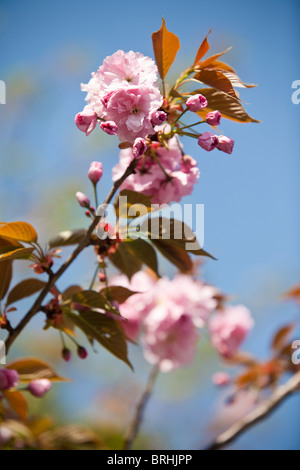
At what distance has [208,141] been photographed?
0.74 metres

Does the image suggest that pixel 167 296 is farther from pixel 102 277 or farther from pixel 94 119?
pixel 94 119

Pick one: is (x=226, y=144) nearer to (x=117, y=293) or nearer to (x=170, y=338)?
(x=117, y=293)

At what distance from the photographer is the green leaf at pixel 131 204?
84 cm

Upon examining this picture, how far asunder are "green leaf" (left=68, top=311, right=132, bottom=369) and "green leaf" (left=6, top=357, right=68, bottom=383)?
0.17 m

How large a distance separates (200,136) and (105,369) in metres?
2.86

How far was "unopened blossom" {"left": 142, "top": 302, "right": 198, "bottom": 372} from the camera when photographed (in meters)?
1.52

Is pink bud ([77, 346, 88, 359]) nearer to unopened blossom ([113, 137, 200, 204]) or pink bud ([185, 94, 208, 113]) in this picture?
unopened blossom ([113, 137, 200, 204])

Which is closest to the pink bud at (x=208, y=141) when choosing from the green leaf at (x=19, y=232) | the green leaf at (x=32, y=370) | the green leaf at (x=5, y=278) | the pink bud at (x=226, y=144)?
the pink bud at (x=226, y=144)

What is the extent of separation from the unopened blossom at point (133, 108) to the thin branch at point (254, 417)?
34.0 inches

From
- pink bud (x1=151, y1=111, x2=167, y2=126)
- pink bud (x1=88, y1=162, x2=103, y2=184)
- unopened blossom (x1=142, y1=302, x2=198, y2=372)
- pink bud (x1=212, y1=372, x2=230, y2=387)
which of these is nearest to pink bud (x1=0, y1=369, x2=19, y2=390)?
pink bud (x1=88, y1=162, x2=103, y2=184)

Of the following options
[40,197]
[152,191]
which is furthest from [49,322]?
[40,197]

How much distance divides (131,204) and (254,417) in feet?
2.46

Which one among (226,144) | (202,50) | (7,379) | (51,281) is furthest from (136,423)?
(202,50)
